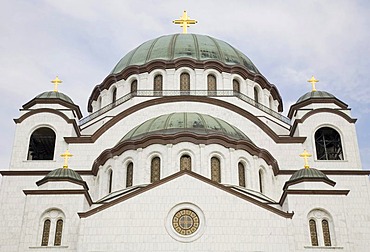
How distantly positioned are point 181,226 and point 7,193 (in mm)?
10287

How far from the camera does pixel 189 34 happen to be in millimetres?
40000

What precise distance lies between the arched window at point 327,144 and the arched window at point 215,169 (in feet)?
20.5

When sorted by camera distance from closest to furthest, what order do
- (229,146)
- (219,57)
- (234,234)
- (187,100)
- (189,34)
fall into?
(234,234), (229,146), (187,100), (219,57), (189,34)

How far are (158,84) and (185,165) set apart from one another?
30.1ft

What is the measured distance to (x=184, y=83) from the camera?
3522cm

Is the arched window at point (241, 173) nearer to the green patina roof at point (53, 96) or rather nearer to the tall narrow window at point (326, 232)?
the tall narrow window at point (326, 232)

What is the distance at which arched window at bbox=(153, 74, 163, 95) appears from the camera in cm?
3459

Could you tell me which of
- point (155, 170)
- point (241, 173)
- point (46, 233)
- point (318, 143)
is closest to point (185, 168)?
point (155, 170)

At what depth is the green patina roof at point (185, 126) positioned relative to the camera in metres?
28.3

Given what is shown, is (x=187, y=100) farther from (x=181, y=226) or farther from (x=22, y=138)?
(x=181, y=226)

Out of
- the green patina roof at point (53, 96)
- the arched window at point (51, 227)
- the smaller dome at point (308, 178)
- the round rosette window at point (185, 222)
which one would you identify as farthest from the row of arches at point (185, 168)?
the green patina roof at point (53, 96)

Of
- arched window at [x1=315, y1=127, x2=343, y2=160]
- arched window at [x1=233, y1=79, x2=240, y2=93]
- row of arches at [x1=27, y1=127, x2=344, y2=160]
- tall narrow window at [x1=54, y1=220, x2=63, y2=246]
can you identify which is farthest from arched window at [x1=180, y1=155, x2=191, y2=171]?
arched window at [x1=233, y1=79, x2=240, y2=93]

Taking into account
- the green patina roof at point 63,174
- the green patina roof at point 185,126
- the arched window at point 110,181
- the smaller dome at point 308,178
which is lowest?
the smaller dome at point 308,178

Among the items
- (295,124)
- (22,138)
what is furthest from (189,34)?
(22,138)
